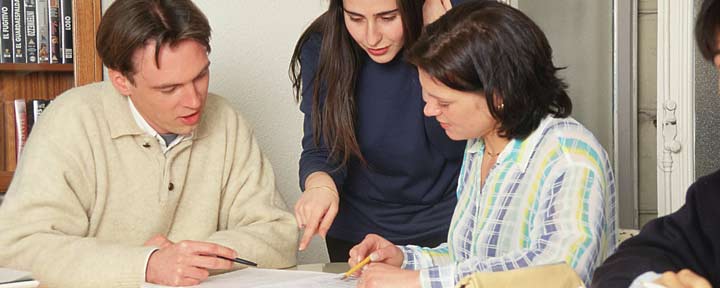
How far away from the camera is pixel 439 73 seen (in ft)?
5.37

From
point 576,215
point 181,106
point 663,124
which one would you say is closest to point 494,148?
point 576,215

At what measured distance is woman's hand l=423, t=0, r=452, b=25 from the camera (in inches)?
80.0

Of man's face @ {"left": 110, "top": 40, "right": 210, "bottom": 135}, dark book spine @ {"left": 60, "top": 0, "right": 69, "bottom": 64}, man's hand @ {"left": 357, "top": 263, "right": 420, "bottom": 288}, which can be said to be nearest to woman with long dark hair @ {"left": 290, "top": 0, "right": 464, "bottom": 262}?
man's face @ {"left": 110, "top": 40, "right": 210, "bottom": 135}

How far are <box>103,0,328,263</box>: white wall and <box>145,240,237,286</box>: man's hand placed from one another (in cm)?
122

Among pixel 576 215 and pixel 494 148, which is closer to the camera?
pixel 576 215

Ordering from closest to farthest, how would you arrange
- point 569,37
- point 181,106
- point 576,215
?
point 576,215 → point 181,106 → point 569,37

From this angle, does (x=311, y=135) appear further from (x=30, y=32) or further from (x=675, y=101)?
(x=675, y=101)

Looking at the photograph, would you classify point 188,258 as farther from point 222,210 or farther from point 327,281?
point 222,210


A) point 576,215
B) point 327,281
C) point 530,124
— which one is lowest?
point 327,281

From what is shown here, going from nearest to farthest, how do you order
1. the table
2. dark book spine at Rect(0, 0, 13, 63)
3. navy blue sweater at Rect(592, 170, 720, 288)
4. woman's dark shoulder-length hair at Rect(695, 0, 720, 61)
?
woman's dark shoulder-length hair at Rect(695, 0, 720, 61), navy blue sweater at Rect(592, 170, 720, 288), the table, dark book spine at Rect(0, 0, 13, 63)

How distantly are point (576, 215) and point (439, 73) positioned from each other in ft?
1.10

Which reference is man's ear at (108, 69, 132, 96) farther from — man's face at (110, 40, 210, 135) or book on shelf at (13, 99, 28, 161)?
book on shelf at (13, 99, 28, 161)

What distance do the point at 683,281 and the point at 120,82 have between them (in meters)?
1.32

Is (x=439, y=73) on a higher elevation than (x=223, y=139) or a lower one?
higher
